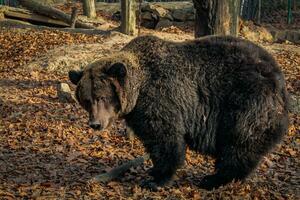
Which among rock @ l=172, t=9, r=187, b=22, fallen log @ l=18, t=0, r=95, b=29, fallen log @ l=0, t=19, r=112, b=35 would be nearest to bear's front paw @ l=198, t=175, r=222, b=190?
fallen log @ l=0, t=19, r=112, b=35

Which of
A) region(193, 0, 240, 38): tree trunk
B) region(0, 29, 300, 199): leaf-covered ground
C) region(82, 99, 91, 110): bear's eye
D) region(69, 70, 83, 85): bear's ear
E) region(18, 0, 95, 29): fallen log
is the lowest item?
region(0, 29, 300, 199): leaf-covered ground

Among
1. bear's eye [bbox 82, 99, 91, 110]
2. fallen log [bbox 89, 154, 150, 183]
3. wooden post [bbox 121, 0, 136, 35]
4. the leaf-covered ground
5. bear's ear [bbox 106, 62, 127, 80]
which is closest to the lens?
bear's ear [bbox 106, 62, 127, 80]

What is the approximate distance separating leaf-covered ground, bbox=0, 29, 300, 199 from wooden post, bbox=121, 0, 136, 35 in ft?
25.6

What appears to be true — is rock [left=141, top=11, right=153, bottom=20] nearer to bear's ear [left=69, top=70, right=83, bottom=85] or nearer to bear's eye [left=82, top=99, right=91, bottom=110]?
bear's ear [left=69, top=70, right=83, bottom=85]

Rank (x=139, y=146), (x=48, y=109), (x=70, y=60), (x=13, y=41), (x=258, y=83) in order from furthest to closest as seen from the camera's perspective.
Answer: (x=13, y=41)
(x=70, y=60)
(x=48, y=109)
(x=139, y=146)
(x=258, y=83)

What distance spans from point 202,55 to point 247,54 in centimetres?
61

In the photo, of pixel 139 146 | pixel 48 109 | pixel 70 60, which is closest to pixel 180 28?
pixel 70 60

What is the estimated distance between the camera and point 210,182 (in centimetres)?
653

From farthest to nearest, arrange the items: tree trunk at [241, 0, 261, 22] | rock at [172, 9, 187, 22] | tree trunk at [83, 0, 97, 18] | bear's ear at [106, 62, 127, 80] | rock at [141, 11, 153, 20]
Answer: tree trunk at [241, 0, 261, 22] → tree trunk at [83, 0, 97, 18] → rock at [172, 9, 187, 22] → rock at [141, 11, 153, 20] → bear's ear at [106, 62, 127, 80]

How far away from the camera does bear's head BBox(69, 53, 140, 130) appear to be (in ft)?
19.8

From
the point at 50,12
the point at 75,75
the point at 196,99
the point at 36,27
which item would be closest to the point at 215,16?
the point at 196,99

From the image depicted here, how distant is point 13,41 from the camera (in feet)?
63.7

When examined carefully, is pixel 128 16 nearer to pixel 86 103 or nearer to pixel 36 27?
pixel 36 27

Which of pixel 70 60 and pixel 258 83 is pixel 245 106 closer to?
pixel 258 83
